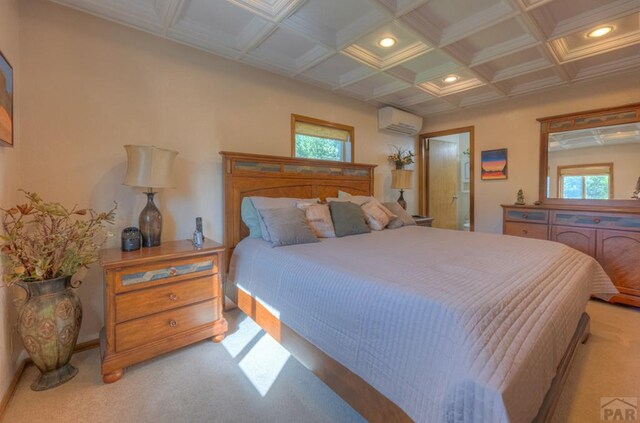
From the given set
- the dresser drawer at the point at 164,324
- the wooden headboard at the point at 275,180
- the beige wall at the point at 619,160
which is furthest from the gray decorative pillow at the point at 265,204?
the beige wall at the point at 619,160

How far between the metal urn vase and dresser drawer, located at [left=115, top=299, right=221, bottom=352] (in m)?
0.29

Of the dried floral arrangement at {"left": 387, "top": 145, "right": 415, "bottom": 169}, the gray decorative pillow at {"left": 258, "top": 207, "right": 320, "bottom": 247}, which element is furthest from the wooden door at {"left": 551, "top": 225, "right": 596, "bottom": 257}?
the gray decorative pillow at {"left": 258, "top": 207, "right": 320, "bottom": 247}

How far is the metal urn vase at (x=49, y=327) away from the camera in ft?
5.24

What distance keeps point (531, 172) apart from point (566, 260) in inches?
92.1

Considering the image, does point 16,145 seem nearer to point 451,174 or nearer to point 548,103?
point 548,103

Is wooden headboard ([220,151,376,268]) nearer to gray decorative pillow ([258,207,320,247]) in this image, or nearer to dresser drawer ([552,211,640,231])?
gray decorative pillow ([258,207,320,247])

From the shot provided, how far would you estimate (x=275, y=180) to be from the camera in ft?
9.69

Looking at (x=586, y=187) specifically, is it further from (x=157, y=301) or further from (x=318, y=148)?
(x=157, y=301)

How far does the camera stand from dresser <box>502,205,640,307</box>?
279cm

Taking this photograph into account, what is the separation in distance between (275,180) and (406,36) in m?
1.81

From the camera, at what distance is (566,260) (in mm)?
1906

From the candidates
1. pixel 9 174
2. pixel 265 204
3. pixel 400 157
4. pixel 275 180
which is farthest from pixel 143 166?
pixel 400 157

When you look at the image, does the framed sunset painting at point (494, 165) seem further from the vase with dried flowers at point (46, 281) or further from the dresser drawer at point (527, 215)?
the vase with dried flowers at point (46, 281)

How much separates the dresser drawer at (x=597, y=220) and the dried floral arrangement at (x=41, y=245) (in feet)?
14.7
